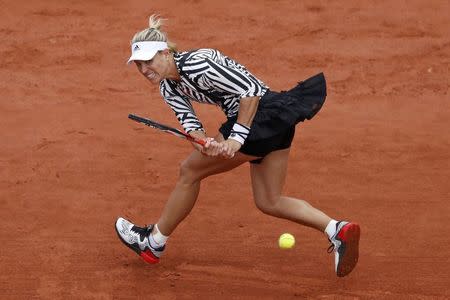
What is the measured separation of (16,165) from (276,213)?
2.91 metres

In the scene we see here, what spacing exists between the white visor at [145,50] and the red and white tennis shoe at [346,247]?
1.66 metres

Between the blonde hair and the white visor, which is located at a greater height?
the blonde hair

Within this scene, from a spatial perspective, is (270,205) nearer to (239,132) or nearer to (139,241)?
(239,132)

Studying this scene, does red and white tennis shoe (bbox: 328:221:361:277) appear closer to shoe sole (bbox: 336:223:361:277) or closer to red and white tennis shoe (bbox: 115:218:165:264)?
shoe sole (bbox: 336:223:361:277)

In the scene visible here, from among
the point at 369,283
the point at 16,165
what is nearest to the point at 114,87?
the point at 16,165

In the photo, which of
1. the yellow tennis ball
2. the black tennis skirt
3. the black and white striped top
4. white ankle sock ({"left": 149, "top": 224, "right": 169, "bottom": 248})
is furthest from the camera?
the yellow tennis ball

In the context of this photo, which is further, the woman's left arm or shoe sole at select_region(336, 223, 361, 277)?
shoe sole at select_region(336, 223, 361, 277)

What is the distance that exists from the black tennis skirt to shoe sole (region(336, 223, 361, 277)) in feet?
2.25

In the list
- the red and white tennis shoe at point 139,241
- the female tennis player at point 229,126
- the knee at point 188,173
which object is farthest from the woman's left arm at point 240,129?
the red and white tennis shoe at point 139,241

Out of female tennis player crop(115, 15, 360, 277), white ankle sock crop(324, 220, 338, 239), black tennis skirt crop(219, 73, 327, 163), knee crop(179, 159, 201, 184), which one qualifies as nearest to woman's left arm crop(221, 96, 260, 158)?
female tennis player crop(115, 15, 360, 277)

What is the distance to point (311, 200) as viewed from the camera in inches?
306

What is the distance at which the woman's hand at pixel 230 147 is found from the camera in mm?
5898

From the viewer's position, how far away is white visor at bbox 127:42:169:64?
588 cm

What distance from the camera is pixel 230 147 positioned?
589 cm
